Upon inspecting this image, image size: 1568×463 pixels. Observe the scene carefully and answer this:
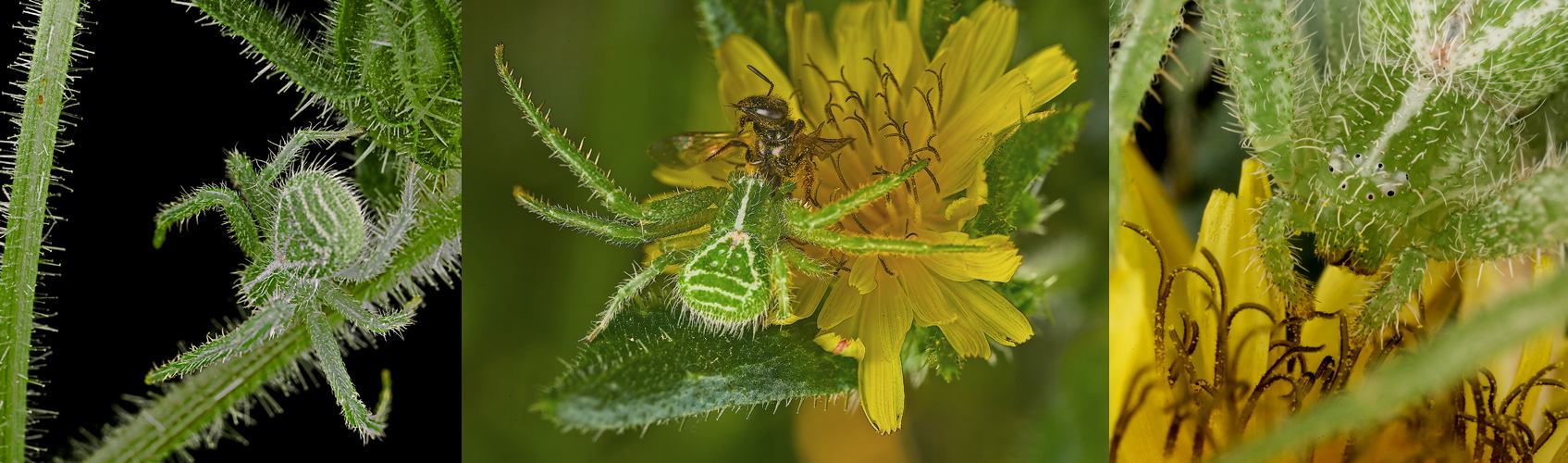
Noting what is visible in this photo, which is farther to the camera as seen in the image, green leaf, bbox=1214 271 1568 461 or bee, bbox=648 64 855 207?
bee, bbox=648 64 855 207

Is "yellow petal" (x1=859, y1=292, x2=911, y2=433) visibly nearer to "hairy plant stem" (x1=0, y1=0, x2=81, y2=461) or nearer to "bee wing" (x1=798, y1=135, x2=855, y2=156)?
"bee wing" (x1=798, y1=135, x2=855, y2=156)

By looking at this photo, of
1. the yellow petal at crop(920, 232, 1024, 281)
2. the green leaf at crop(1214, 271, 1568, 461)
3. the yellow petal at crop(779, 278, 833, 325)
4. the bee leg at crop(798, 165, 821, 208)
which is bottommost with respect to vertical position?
the green leaf at crop(1214, 271, 1568, 461)

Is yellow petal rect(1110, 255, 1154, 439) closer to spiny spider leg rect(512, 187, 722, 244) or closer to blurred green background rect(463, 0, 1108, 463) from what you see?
blurred green background rect(463, 0, 1108, 463)

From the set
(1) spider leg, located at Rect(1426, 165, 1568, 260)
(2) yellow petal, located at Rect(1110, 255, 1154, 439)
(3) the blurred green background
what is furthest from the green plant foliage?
(1) spider leg, located at Rect(1426, 165, 1568, 260)

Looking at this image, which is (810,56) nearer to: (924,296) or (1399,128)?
(924,296)

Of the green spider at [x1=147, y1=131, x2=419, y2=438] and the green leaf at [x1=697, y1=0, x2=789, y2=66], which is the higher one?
the green spider at [x1=147, y1=131, x2=419, y2=438]

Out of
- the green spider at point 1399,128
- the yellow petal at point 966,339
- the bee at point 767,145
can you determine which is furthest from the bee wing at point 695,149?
the green spider at point 1399,128

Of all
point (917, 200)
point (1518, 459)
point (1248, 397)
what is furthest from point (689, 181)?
point (1518, 459)
